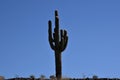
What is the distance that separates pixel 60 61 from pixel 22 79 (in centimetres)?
1390

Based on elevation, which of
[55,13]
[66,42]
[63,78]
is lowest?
[63,78]

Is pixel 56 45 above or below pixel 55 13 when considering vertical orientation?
below

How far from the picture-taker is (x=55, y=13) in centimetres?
3925

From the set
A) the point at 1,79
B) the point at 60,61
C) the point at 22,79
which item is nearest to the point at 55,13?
the point at 60,61

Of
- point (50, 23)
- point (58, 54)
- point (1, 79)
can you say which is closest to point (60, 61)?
point (58, 54)

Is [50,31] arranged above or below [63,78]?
above

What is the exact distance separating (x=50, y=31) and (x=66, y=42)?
1602 millimetres

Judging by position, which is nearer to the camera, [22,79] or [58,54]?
[58,54]

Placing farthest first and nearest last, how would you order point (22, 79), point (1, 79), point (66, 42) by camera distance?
1. point (22, 79)
2. point (1, 79)
3. point (66, 42)

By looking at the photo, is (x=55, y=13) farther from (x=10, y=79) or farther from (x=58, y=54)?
(x=10, y=79)

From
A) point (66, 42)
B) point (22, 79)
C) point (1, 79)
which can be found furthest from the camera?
point (22, 79)

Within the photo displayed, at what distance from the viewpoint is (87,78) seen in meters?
52.9

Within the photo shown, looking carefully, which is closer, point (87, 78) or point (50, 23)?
point (50, 23)

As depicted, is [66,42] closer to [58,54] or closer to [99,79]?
[58,54]
